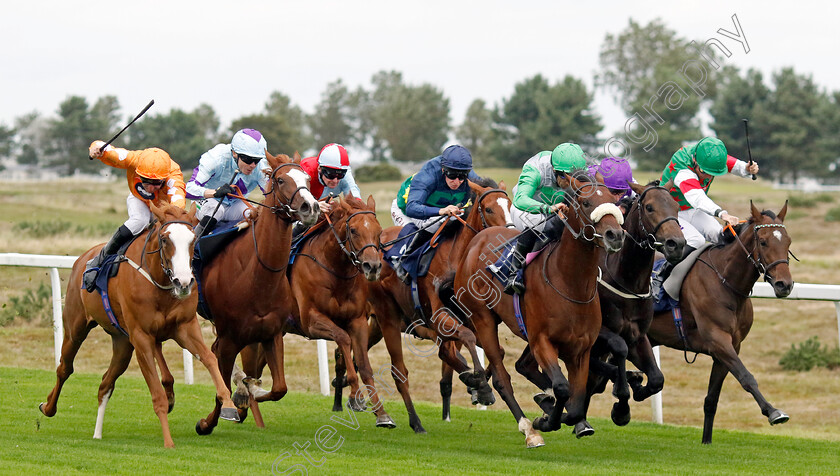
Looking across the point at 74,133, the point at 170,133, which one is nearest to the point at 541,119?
the point at 170,133

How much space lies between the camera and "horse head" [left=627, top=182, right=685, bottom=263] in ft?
22.0

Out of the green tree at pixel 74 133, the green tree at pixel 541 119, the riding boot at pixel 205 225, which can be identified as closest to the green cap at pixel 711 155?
the riding boot at pixel 205 225

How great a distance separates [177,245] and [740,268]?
169 inches

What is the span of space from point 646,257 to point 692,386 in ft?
21.0

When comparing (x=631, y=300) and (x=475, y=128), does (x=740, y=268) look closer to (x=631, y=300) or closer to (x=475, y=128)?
(x=631, y=300)

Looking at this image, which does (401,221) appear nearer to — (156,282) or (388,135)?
(156,282)

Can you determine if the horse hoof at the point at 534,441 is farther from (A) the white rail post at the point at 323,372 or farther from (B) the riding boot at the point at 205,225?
(A) the white rail post at the point at 323,372

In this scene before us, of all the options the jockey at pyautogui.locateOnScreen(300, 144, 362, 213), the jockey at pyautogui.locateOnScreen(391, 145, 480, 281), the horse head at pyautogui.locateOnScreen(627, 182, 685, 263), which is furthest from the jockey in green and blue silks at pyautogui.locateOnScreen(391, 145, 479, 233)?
the horse head at pyautogui.locateOnScreen(627, 182, 685, 263)

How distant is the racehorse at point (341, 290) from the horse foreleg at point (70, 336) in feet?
5.36

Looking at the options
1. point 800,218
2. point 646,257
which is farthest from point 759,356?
point 800,218

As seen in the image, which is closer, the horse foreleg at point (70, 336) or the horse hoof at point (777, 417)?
the horse hoof at point (777, 417)

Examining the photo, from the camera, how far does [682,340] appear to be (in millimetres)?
8469

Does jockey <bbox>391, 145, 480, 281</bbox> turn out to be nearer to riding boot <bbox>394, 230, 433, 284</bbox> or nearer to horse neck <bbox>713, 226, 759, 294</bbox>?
riding boot <bbox>394, 230, 433, 284</bbox>

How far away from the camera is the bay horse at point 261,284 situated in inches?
293
